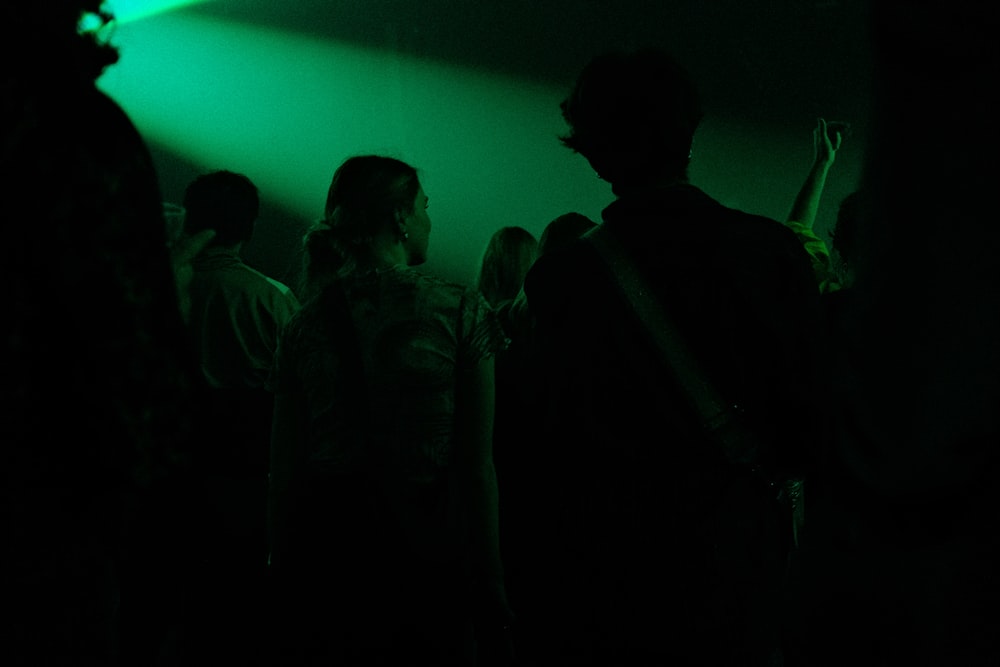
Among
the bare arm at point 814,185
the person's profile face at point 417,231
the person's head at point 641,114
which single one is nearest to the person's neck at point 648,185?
the person's head at point 641,114

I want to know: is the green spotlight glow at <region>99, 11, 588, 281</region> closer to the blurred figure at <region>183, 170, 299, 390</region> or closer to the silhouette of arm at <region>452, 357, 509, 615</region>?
the blurred figure at <region>183, 170, 299, 390</region>

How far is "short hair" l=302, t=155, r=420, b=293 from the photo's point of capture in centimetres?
192

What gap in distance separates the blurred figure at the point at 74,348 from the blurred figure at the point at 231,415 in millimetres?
1716

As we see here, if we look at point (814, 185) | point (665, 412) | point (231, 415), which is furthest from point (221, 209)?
point (665, 412)

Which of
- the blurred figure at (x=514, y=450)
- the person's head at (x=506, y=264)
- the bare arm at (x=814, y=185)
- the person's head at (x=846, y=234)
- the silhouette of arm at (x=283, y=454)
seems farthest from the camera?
the person's head at (x=506, y=264)

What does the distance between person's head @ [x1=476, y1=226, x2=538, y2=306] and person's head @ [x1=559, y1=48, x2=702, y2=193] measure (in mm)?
1590

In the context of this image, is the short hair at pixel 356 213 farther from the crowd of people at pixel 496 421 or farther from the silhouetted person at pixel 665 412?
the silhouetted person at pixel 665 412

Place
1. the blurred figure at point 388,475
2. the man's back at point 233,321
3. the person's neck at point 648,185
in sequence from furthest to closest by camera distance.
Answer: the man's back at point 233,321 < the blurred figure at point 388,475 < the person's neck at point 648,185

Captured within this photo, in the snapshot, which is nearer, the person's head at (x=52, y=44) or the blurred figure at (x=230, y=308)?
the person's head at (x=52, y=44)

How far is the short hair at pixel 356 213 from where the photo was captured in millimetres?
1925

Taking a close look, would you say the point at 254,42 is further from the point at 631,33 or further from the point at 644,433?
the point at 644,433

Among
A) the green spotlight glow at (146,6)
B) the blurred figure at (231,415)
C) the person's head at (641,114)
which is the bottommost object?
the blurred figure at (231,415)

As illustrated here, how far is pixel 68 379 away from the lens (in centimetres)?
80

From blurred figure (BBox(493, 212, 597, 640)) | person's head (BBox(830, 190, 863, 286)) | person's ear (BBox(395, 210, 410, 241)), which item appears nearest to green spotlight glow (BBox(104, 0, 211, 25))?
blurred figure (BBox(493, 212, 597, 640))
